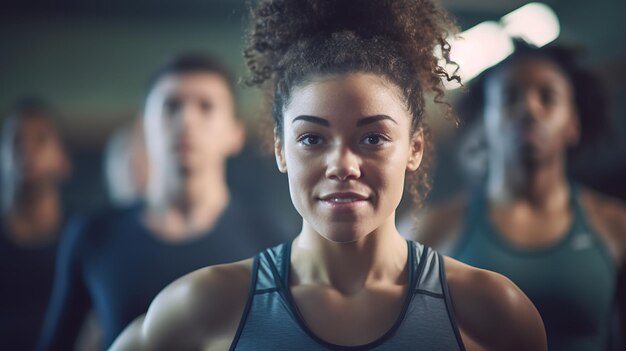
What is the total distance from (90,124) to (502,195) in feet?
6.78

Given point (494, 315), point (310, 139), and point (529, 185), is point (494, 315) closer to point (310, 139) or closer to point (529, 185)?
point (310, 139)

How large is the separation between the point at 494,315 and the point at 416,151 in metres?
0.18

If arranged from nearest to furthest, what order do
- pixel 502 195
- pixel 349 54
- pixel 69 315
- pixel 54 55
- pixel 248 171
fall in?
pixel 349 54 → pixel 69 315 → pixel 502 195 → pixel 248 171 → pixel 54 55

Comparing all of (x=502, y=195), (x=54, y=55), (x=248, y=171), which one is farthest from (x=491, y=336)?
(x=54, y=55)

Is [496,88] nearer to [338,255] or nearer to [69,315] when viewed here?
[338,255]

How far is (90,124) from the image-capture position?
2705 mm

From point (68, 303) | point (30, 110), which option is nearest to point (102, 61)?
point (30, 110)

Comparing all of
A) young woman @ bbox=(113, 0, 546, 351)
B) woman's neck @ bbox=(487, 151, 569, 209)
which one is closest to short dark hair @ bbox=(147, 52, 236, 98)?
young woman @ bbox=(113, 0, 546, 351)

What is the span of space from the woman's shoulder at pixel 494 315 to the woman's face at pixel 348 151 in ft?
0.38

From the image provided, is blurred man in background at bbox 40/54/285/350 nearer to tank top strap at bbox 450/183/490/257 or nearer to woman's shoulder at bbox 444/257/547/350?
tank top strap at bbox 450/183/490/257

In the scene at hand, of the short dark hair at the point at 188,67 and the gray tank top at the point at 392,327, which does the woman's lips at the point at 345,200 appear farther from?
the short dark hair at the point at 188,67

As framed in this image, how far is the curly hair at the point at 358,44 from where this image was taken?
0.62 m

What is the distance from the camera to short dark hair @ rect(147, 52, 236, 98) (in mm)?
1065

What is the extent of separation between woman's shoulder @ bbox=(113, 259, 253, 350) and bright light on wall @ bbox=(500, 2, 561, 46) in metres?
0.63
